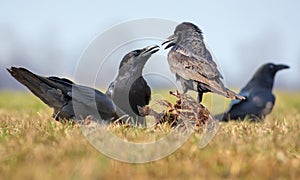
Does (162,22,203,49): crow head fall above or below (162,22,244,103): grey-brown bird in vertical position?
above

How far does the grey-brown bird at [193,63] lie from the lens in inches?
188

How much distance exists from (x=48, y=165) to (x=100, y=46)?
1.77 m

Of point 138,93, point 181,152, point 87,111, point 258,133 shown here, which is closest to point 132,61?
point 138,93

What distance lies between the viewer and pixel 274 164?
10.2ft

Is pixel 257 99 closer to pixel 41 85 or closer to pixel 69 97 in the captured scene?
pixel 69 97

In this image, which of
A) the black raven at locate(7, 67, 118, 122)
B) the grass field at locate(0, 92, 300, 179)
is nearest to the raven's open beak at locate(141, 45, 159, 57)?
the black raven at locate(7, 67, 118, 122)

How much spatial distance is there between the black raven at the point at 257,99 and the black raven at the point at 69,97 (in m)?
3.42

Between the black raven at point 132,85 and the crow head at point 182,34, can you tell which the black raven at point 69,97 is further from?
the crow head at point 182,34

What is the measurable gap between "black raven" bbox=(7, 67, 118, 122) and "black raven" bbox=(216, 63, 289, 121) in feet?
11.2

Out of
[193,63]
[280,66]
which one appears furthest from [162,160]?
[280,66]

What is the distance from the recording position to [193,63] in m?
4.82

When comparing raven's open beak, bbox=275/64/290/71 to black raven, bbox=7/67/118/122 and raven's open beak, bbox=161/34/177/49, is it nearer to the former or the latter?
raven's open beak, bbox=161/34/177/49

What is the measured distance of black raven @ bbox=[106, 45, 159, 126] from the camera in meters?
5.39

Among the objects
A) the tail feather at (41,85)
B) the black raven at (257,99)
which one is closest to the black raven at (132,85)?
the tail feather at (41,85)
